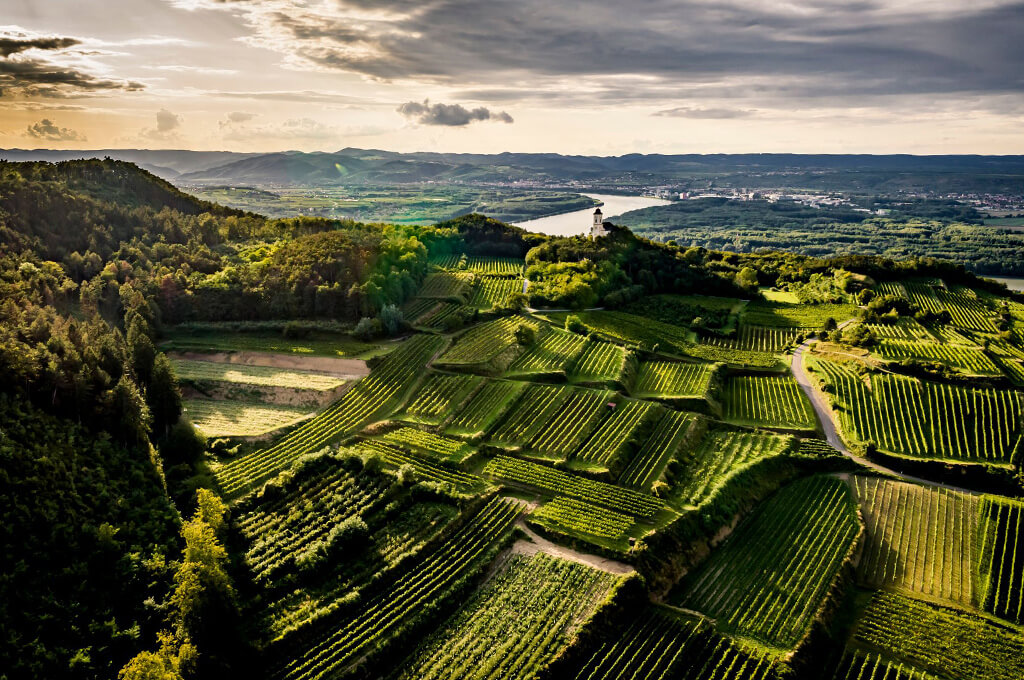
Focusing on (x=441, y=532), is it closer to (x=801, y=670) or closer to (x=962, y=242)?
(x=801, y=670)

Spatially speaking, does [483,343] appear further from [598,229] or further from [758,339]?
[598,229]

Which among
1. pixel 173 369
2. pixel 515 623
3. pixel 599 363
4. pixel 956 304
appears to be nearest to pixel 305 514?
pixel 515 623

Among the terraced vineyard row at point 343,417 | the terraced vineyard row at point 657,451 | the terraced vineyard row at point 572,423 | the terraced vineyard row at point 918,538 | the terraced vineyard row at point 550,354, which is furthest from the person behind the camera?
the terraced vineyard row at point 550,354

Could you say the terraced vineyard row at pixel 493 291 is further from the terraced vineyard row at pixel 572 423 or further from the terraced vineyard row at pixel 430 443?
the terraced vineyard row at pixel 430 443

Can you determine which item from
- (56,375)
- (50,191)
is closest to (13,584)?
(56,375)

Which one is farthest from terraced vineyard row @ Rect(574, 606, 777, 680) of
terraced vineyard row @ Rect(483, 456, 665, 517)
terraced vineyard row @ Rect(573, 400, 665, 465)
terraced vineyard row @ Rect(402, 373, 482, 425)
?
terraced vineyard row @ Rect(402, 373, 482, 425)

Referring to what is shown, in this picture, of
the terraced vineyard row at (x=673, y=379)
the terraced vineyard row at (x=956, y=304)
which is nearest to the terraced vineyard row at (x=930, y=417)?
the terraced vineyard row at (x=673, y=379)
